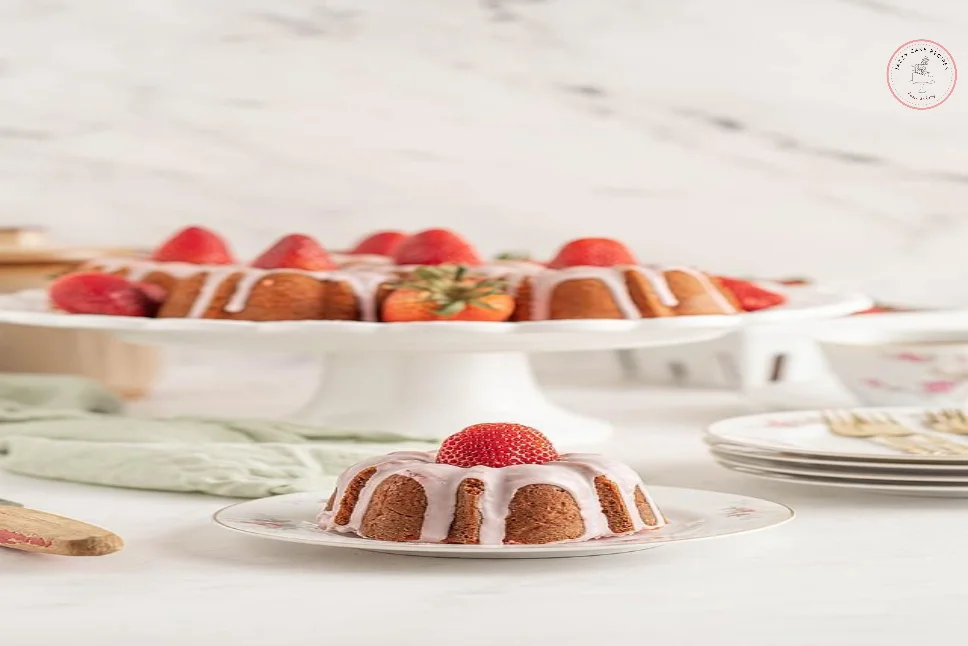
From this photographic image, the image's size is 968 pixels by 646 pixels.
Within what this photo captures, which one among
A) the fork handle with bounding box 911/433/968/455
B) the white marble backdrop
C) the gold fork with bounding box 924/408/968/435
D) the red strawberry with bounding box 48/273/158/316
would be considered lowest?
the fork handle with bounding box 911/433/968/455

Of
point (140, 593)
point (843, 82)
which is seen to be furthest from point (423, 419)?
point (843, 82)

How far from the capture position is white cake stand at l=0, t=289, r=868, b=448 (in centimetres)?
138

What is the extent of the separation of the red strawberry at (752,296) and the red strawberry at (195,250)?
0.60 meters

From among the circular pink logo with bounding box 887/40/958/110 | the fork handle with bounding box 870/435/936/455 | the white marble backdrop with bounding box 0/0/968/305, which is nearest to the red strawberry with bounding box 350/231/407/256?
the white marble backdrop with bounding box 0/0/968/305

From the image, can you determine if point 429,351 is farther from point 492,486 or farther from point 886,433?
point 492,486

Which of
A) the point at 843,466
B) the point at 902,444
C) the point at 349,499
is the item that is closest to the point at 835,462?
the point at 843,466

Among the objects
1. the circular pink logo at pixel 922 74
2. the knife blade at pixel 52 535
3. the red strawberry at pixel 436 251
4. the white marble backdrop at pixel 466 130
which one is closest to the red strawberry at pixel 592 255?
the red strawberry at pixel 436 251

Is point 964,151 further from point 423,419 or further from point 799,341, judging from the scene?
point 423,419

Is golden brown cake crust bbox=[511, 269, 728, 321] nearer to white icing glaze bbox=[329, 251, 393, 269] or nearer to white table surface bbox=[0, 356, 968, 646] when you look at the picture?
white icing glaze bbox=[329, 251, 393, 269]

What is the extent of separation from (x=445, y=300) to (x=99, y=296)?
0.39 metres

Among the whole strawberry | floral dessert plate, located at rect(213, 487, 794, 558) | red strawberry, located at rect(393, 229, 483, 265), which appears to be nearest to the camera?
floral dessert plate, located at rect(213, 487, 794, 558)

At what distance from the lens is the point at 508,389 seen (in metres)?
1.55

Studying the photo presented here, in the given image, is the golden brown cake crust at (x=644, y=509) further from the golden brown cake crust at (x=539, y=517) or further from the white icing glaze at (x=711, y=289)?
the white icing glaze at (x=711, y=289)

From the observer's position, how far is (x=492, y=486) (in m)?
0.88
